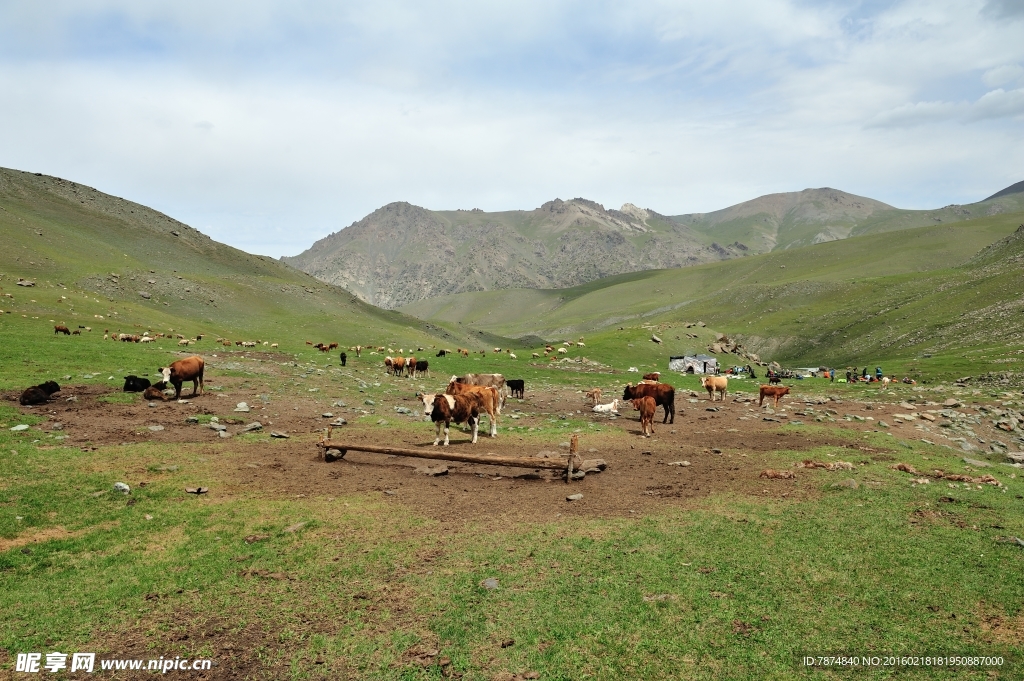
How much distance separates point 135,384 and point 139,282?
6460 cm

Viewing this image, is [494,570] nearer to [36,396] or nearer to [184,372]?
[36,396]

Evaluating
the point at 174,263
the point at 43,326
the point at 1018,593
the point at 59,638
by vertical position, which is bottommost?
the point at 59,638

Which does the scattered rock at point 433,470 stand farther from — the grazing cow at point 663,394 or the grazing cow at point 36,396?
the grazing cow at point 36,396

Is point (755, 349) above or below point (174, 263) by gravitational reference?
below

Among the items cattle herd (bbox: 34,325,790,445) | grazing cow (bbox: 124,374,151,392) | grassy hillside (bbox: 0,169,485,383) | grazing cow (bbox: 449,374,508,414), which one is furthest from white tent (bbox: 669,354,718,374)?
grazing cow (bbox: 124,374,151,392)

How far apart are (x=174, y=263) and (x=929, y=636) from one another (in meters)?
120

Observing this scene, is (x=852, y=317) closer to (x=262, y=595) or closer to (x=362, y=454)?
(x=362, y=454)

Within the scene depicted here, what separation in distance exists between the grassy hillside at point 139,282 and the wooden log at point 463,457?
1146 inches

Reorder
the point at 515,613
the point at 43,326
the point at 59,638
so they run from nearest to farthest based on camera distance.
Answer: the point at 59,638
the point at 515,613
the point at 43,326

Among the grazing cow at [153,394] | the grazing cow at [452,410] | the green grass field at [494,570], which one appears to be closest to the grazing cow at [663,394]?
the green grass field at [494,570]

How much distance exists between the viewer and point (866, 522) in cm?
1362

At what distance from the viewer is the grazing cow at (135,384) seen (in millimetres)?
27475

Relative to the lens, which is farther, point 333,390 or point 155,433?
point 333,390

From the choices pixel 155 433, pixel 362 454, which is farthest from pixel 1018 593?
pixel 155 433
